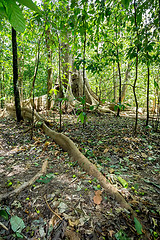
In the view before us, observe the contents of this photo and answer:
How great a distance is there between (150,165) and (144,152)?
1.62 ft

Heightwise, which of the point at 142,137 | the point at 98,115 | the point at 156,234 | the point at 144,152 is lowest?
the point at 156,234

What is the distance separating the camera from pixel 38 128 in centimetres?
458

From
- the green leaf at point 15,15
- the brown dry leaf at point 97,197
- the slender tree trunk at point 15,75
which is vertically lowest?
the brown dry leaf at point 97,197

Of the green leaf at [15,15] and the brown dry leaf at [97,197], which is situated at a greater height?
the green leaf at [15,15]

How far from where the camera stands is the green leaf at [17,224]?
132 cm

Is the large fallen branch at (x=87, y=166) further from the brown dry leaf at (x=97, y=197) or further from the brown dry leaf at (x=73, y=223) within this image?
the brown dry leaf at (x=73, y=223)

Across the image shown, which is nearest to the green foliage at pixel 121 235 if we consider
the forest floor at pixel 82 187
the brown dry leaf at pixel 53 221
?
the forest floor at pixel 82 187

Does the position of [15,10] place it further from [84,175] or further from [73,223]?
[84,175]

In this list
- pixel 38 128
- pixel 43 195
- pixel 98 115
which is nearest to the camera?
pixel 43 195

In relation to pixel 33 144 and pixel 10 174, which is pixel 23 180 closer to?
pixel 10 174

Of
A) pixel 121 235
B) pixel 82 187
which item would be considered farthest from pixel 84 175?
pixel 121 235

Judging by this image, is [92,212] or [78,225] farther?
[92,212]

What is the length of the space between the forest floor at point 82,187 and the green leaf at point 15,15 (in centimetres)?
72

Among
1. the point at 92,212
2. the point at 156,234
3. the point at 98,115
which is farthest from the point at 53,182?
the point at 98,115
